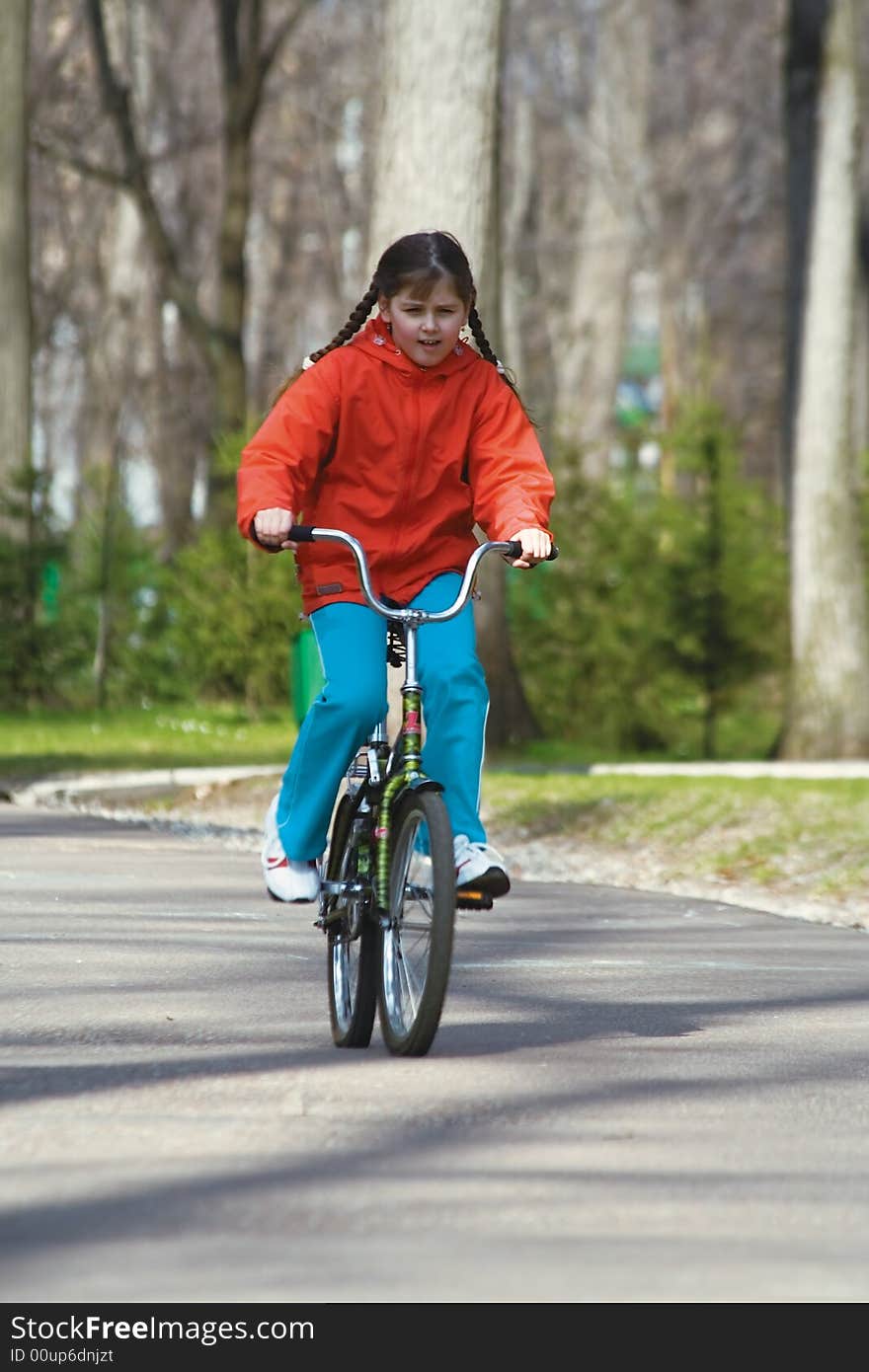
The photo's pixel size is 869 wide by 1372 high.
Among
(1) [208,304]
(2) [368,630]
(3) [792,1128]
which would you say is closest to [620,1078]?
(3) [792,1128]

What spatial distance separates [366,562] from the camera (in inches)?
244

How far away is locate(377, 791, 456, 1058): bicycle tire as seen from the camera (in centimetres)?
586

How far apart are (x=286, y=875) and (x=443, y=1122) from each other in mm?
1451

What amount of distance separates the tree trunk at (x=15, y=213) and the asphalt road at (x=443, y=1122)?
16967mm

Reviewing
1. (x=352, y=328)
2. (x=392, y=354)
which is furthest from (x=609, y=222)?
(x=392, y=354)

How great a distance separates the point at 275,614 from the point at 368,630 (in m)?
16.9

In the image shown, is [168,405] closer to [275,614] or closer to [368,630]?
[275,614]

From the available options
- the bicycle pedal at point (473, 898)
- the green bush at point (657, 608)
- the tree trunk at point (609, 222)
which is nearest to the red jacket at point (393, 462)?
the bicycle pedal at point (473, 898)

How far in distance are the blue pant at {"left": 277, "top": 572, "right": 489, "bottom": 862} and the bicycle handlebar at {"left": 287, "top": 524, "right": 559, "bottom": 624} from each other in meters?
0.08

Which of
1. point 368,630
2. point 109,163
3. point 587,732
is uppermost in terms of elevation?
point 109,163

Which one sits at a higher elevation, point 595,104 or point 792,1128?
point 595,104

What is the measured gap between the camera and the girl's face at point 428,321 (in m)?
6.36

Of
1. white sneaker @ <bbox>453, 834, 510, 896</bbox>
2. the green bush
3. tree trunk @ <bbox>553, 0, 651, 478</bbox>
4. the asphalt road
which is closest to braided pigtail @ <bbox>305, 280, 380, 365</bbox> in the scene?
white sneaker @ <bbox>453, 834, 510, 896</bbox>
